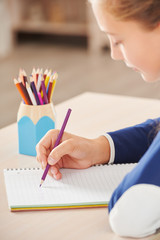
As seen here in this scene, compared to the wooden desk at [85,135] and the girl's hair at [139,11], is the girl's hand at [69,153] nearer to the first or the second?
the wooden desk at [85,135]

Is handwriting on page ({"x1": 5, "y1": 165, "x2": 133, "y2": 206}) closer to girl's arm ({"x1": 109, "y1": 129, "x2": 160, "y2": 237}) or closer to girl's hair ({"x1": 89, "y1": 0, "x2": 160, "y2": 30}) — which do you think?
girl's arm ({"x1": 109, "y1": 129, "x2": 160, "y2": 237})

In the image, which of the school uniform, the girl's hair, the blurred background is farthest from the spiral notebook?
the blurred background

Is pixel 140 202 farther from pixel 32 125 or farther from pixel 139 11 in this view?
pixel 32 125

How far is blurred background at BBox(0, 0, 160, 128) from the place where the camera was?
3936mm

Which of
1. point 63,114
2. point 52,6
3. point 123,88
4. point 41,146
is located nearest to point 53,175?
point 41,146

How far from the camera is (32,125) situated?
1.28m

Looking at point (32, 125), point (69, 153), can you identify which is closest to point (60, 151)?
point (69, 153)

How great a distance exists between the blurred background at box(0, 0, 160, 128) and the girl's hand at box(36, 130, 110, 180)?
2.21 m

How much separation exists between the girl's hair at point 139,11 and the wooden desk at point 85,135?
0.38m

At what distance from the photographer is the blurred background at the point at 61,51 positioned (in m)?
3.94

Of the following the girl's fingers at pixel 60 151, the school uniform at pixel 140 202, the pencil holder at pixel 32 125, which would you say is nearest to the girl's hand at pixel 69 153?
the girl's fingers at pixel 60 151

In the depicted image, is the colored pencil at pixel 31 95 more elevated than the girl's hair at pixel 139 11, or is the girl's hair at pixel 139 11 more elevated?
the girl's hair at pixel 139 11

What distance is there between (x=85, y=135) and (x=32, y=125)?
7.0 inches

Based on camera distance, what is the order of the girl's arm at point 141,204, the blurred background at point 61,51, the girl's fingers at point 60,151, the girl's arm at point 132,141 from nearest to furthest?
the girl's arm at point 141,204
the girl's fingers at point 60,151
the girl's arm at point 132,141
the blurred background at point 61,51
